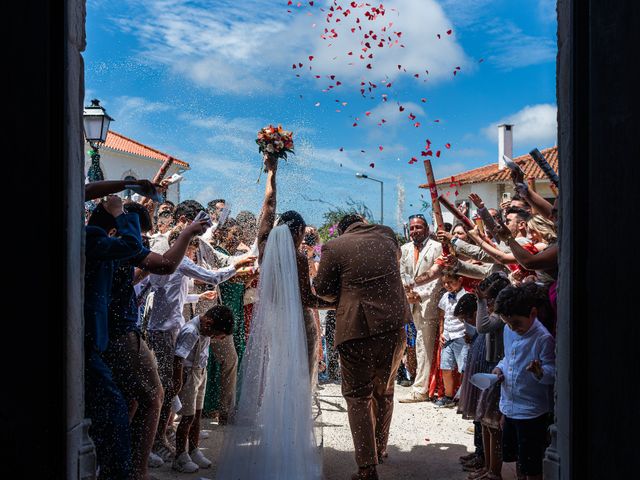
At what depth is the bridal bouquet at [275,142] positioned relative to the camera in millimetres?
5672

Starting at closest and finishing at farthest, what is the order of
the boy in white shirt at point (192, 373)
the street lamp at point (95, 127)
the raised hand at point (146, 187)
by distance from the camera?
the raised hand at point (146, 187) < the boy in white shirt at point (192, 373) < the street lamp at point (95, 127)

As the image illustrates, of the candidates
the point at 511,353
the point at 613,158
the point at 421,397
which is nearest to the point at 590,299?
the point at 613,158

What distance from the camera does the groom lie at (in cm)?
502

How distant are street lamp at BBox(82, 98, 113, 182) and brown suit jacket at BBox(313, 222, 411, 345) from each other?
4.68m

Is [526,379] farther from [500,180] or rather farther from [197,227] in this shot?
[500,180]

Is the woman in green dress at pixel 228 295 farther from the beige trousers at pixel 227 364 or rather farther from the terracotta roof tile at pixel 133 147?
the terracotta roof tile at pixel 133 147

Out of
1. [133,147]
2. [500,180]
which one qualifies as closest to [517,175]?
[500,180]

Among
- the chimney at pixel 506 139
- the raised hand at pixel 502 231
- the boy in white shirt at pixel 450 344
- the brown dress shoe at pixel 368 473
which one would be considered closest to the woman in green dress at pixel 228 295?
the brown dress shoe at pixel 368 473

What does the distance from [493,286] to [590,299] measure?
2069mm

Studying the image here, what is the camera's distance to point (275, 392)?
484cm

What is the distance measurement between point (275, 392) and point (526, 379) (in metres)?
1.86

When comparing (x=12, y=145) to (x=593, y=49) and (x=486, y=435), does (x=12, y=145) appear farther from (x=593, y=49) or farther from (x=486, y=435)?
(x=486, y=435)

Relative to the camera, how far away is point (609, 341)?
2.80 metres

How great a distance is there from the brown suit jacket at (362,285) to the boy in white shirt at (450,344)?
2.16 metres
